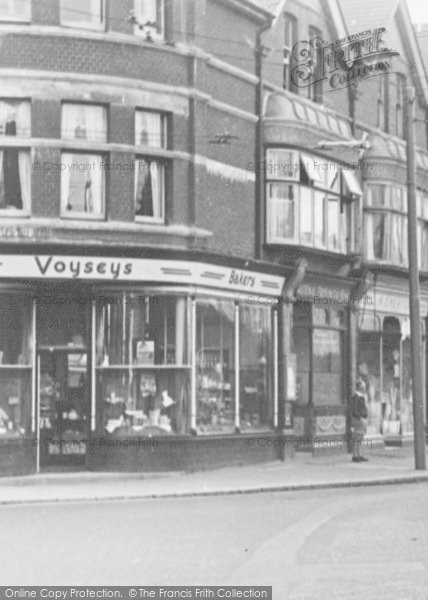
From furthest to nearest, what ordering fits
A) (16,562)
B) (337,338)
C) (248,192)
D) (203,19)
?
1. (337,338)
2. (248,192)
3. (203,19)
4. (16,562)

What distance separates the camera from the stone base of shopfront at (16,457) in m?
21.6

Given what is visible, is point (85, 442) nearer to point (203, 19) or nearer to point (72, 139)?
point (72, 139)

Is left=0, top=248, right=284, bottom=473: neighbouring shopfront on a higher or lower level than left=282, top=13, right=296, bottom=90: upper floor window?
lower

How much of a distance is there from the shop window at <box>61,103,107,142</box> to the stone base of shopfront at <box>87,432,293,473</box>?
224 inches

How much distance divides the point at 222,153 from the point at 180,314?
3.70 meters

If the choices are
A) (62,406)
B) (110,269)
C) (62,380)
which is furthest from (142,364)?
(110,269)

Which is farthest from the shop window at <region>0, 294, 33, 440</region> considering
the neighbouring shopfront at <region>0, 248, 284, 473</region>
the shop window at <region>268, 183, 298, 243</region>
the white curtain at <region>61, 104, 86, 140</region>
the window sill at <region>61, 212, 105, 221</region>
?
the shop window at <region>268, 183, 298, 243</region>

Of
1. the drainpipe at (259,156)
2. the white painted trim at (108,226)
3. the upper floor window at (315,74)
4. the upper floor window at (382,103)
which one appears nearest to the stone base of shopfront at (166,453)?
the white painted trim at (108,226)

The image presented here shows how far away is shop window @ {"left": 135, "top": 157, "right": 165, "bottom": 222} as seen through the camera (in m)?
22.9

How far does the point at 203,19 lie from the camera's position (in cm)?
2392

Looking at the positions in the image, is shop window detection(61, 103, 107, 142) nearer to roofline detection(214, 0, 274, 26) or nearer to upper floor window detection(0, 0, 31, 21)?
upper floor window detection(0, 0, 31, 21)

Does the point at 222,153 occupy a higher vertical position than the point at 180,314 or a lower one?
higher

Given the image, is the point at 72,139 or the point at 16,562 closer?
the point at 16,562

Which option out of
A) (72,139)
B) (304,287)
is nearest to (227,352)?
(304,287)
